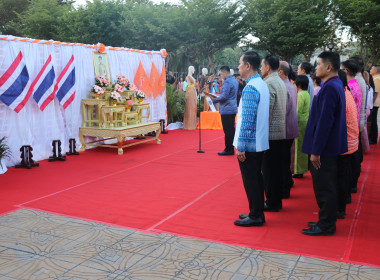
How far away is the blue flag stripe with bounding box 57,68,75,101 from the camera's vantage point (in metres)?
7.66

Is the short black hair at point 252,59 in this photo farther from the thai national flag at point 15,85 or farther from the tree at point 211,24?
the tree at point 211,24

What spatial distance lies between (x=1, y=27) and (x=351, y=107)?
33.7 m

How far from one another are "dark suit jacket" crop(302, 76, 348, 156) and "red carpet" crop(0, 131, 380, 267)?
816mm

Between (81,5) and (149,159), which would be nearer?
(149,159)

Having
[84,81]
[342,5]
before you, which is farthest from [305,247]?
[342,5]

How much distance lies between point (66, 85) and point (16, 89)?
1219 mm

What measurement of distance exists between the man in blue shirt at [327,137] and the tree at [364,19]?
1946 cm

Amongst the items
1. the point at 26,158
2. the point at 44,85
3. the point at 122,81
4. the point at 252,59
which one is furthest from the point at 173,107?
the point at 252,59

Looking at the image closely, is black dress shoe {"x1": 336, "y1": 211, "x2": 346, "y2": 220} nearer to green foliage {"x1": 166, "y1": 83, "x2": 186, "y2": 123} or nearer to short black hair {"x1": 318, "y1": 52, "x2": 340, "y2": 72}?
short black hair {"x1": 318, "y1": 52, "x2": 340, "y2": 72}

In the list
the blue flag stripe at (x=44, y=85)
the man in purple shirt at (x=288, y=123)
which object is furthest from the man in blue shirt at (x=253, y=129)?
the blue flag stripe at (x=44, y=85)

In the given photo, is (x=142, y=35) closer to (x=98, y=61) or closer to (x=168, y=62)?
(x=168, y=62)

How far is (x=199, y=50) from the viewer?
25984mm

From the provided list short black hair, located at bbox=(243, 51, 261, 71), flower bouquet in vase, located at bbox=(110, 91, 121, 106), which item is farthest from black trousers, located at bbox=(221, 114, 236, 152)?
short black hair, located at bbox=(243, 51, 261, 71)

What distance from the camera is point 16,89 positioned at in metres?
6.67
